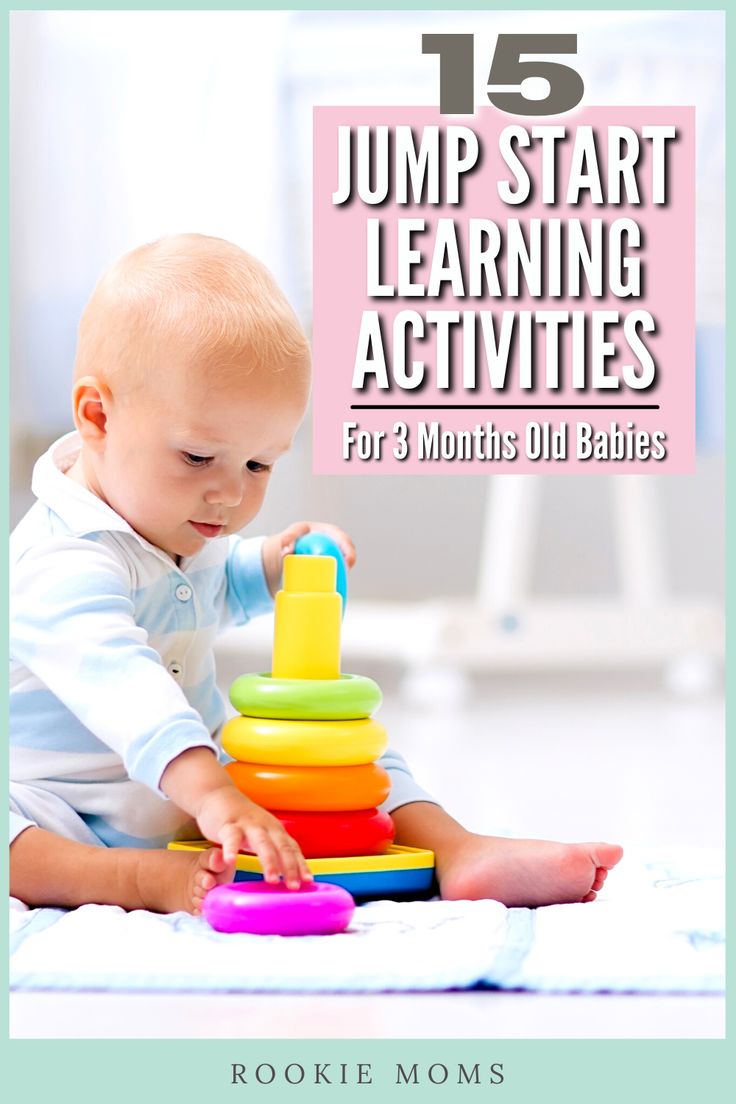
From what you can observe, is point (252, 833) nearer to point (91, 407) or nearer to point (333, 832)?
point (333, 832)

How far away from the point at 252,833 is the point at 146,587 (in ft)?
0.70

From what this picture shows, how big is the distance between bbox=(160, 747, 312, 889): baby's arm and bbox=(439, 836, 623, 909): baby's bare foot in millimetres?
129

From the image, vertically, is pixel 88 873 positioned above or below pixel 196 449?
below

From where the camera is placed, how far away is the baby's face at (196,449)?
81cm

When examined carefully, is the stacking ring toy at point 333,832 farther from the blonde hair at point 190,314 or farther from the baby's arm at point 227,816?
the blonde hair at point 190,314

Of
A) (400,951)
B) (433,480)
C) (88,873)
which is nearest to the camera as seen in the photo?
(400,951)

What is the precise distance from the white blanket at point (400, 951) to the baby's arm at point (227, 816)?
4 centimetres

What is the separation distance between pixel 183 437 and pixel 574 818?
0.56 metres

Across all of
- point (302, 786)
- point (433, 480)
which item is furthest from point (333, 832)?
point (433, 480)

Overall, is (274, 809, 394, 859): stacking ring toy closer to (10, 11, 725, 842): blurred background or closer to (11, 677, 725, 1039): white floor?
(11, 677, 725, 1039): white floor

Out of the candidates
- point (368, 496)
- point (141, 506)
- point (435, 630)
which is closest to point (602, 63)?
point (141, 506)

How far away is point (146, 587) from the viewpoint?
86 centimetres

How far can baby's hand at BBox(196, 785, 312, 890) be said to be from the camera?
0.70 metres

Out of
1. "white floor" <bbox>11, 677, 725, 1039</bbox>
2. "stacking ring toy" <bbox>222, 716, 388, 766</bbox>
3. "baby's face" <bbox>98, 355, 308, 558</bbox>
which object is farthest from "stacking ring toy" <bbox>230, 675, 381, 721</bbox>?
"white floor" <bbox>11, 677, 725, 1039</bbox>
